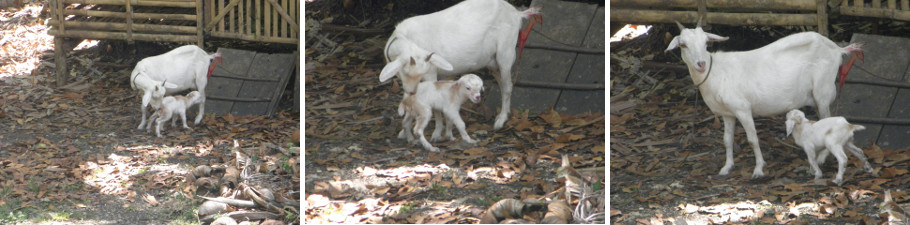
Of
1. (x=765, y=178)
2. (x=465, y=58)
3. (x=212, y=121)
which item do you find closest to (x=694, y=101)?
(x=765, y=178)

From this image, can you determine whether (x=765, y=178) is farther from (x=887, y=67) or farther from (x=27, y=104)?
(x=27, y=104)

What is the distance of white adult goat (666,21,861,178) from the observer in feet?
11.9

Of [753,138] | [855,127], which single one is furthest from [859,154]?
[753,138]

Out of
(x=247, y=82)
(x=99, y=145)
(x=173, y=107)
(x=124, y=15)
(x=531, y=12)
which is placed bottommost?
(x=99, y=145)

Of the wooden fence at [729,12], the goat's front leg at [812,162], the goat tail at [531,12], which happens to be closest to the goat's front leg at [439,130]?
the goat tail at [531,12]

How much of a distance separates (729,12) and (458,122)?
1.15 m

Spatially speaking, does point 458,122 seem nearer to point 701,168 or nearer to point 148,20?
point 701,168

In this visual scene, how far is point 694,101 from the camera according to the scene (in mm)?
3775

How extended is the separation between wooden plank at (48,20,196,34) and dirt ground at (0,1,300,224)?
9cm

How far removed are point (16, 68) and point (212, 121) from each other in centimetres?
99

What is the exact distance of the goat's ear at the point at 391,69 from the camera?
3.52 meters

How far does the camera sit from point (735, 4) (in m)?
3.78

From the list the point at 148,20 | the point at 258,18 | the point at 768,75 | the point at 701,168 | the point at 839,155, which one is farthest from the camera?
the point at 148,20

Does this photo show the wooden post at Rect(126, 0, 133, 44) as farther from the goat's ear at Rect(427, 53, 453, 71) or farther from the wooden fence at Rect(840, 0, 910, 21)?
the wooden fence at Rect(840, 0, 910, 21)
